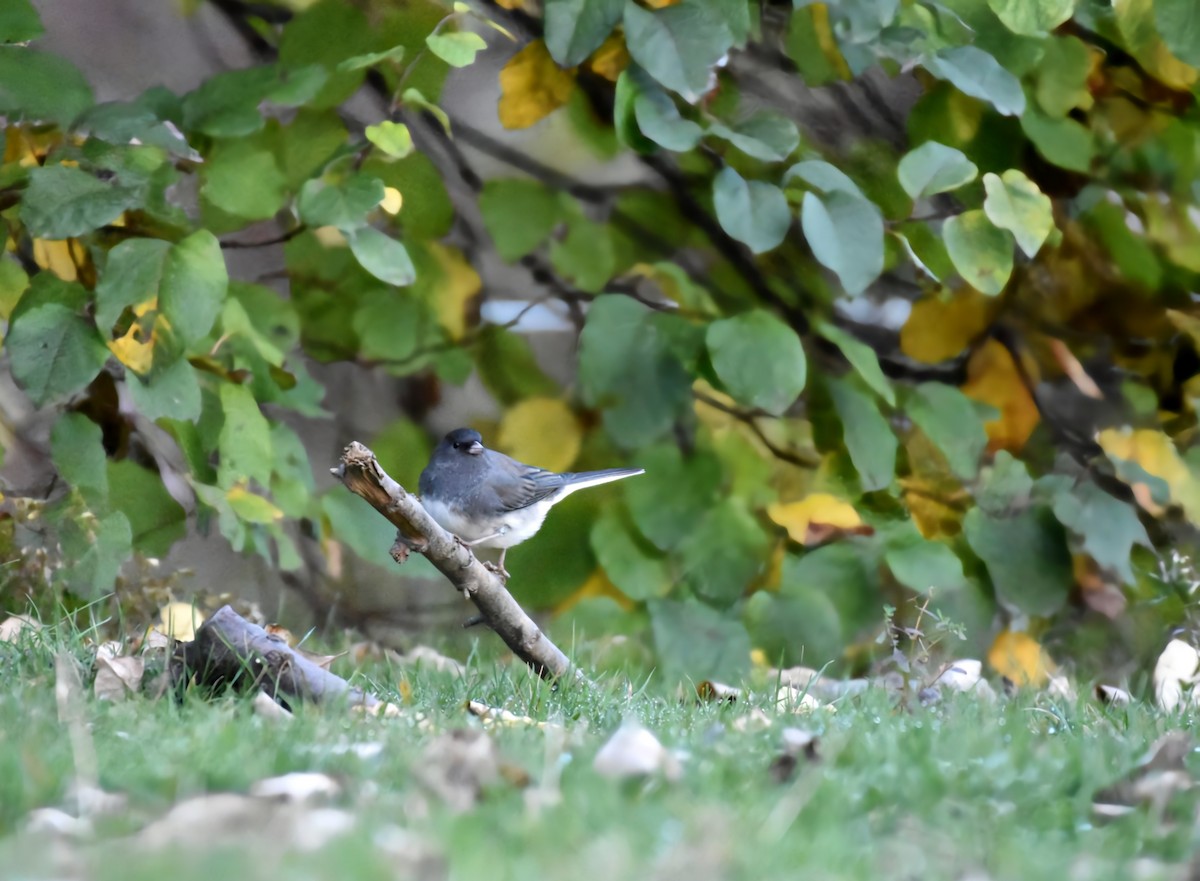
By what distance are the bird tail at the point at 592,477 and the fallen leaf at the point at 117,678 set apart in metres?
1.01

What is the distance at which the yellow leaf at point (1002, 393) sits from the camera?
9.86 ft

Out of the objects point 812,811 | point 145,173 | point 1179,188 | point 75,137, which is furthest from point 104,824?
point 1179,188

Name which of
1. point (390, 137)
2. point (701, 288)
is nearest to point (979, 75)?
point (701, 288)

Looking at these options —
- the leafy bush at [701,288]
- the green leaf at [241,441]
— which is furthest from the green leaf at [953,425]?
the green leaf at [241,441]

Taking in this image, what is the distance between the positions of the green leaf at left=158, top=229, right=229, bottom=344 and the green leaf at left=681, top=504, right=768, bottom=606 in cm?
103

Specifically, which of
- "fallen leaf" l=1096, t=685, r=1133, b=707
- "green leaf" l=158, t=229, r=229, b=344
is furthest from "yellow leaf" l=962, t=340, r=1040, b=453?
"green leaf" l=158, t=229, r=229, b=344

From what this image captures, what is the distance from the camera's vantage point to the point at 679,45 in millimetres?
2482

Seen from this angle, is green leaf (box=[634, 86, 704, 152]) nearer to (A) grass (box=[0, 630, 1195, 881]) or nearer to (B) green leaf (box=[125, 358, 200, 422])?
(B) green leaf (box=[125, 358, 200, 422])

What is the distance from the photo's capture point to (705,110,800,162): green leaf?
251cm

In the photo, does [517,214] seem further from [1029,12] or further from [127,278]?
[1029,12]

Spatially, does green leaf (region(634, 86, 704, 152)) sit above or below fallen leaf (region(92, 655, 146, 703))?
above

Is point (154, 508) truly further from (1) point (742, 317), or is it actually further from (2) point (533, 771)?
(2) point (533, 771)

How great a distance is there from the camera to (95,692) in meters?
1.71

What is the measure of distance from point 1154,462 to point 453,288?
1.60 m
